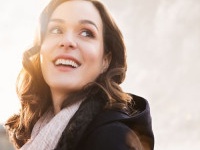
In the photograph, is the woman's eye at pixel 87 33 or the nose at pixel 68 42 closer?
the nose at pixel 68 42

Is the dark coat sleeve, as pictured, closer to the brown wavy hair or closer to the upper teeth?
the brown wavy hair

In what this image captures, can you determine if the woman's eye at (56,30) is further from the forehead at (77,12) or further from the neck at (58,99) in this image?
the neck at (58,99)

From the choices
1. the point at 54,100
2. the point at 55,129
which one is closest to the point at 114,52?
the point at 54,100

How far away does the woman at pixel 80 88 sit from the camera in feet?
6.46

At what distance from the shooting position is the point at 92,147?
1.89 meters

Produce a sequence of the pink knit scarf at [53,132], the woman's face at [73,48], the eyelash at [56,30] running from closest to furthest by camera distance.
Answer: the pink knit scarf at [53,132]
the woman's face at [73,48]
the eyelash at [56,30]

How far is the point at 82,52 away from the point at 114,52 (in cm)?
30

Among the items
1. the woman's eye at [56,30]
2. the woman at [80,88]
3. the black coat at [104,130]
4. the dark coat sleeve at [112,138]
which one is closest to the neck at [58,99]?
the woman at [80,88]

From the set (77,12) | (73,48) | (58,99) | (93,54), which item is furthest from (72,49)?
(58,99)

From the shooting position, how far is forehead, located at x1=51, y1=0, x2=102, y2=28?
2.37m

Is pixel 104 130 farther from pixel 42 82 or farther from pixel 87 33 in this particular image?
pixel 42 82

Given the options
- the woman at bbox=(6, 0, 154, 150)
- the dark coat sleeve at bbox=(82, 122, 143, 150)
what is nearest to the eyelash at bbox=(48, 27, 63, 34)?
the woman at bbox=(6, 0, 154, 150)

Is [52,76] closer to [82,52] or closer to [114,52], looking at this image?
[82,52]

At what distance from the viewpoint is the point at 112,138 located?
5.99 feet
